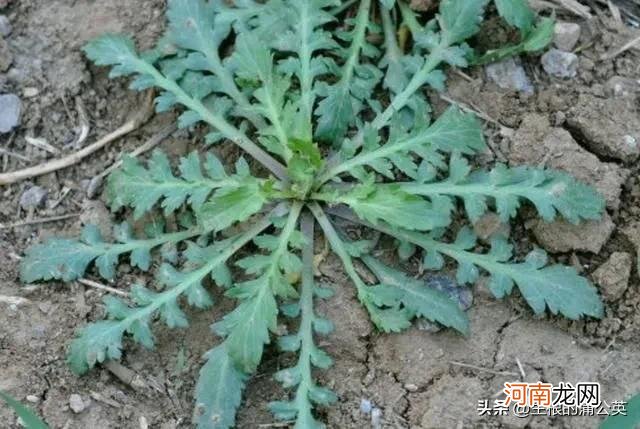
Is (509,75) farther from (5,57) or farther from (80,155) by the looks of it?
(5,57)

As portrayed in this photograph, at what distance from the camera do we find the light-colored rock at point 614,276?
3301mm

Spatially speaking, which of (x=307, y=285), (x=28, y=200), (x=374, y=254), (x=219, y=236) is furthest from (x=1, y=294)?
(x=374, y=254)

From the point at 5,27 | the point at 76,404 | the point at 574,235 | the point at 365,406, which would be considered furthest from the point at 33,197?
the point at 574,235

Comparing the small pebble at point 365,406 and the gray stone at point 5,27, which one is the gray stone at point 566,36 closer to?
the small pebble at point 365,406

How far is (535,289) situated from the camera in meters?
3.28

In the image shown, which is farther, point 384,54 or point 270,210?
point 384,54

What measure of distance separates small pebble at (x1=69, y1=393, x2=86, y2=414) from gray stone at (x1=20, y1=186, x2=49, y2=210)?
80cm

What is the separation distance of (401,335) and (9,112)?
174cm

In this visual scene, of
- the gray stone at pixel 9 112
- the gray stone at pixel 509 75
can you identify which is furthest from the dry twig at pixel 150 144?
the gray stone at pixel 509 75

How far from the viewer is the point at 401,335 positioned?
331 cm

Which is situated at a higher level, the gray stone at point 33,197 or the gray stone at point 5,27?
the gray stone at point 5,27

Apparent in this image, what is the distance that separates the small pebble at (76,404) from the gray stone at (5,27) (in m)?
1.52

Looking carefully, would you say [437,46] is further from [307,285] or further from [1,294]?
[1,294]

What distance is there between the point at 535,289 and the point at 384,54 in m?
1.12
